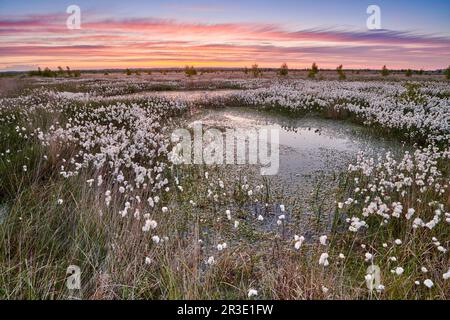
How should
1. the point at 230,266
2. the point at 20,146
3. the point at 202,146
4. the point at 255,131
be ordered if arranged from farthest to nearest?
the point at 255,131
the point at 202,146
the point at 20,146
the point at 230,266

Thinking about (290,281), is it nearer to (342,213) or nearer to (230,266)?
(230,266)

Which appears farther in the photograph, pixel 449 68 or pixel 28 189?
pixel 449 68

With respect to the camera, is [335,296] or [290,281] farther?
[290,281]

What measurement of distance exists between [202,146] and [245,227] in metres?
5.73

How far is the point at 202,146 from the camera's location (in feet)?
36.5

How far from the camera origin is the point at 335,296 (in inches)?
137

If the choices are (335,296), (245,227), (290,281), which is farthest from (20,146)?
(335,296)

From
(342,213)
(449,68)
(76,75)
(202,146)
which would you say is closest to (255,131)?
(202,146)

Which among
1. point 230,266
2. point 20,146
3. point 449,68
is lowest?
point 230,266

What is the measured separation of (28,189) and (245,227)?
13.7 feet
